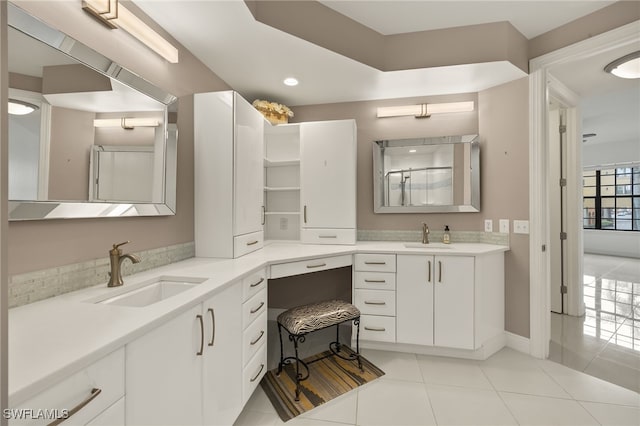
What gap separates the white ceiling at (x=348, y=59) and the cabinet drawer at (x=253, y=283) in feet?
5.26

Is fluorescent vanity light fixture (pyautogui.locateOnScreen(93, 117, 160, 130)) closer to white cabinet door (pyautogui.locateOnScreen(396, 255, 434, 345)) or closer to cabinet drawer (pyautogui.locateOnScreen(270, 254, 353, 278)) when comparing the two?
cabinet drawer (pyautogui.locateOnScreen(270, 254, 353, 278))

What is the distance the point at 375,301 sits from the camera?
2.38 meters

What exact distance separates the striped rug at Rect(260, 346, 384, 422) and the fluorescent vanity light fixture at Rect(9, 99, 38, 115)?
1.91m

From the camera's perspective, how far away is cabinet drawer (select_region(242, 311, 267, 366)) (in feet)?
5.22

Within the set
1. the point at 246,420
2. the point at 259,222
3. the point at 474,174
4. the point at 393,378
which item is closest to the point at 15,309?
the point at 246,420

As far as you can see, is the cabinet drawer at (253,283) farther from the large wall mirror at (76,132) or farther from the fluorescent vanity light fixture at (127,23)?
the fluorescent vanity light fixture at (127,23)

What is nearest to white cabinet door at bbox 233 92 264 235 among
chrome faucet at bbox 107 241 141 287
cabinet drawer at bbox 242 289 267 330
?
cabinet drawer at bbox 242 289 267 330

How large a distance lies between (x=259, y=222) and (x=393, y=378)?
1.60 m

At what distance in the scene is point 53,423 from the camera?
2.12 ft

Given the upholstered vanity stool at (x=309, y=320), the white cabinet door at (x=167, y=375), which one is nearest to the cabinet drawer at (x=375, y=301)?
the upholstered vanity stool at (x=309, y=320)

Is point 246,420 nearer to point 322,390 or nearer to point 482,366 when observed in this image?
point 322,390

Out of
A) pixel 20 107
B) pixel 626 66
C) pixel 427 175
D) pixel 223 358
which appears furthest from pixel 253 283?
pixel 626 66

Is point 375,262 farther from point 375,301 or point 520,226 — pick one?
point 520,226

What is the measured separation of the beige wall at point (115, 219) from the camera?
112 cm
